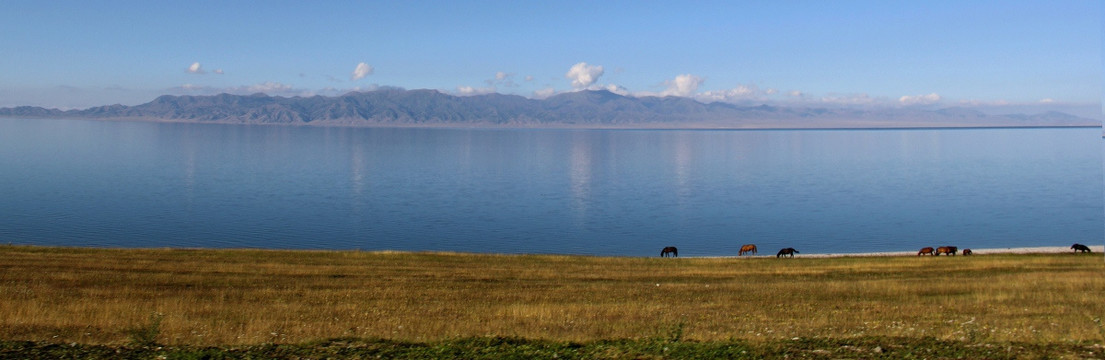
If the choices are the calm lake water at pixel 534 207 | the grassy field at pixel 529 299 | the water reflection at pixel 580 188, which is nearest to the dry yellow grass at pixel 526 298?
the grassy field at pixel 529 299

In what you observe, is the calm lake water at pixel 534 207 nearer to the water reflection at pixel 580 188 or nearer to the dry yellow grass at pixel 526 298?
the water reflection at pixel 580 188

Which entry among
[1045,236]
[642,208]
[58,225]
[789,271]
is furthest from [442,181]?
[789,271]

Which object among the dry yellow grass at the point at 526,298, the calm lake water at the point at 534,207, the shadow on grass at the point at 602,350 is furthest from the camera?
the calm lake water at the point at 534,207

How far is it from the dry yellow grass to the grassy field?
62mm

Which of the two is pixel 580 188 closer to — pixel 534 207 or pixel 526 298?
pixel 534 207

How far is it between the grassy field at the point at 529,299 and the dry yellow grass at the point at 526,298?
0.06 meters

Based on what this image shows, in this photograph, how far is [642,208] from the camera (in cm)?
7075

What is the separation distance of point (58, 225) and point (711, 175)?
78721 mm

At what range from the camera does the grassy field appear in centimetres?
1484

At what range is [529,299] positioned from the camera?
68.6ft

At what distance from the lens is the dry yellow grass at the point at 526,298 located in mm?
15211

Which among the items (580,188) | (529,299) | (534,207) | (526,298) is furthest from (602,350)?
(580,188)

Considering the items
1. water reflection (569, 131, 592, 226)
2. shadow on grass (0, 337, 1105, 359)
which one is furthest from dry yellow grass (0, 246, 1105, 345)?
water reflection (569, 131, 592, 226)

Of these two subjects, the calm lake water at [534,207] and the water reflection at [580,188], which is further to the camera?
the water reflection at [580,188]
